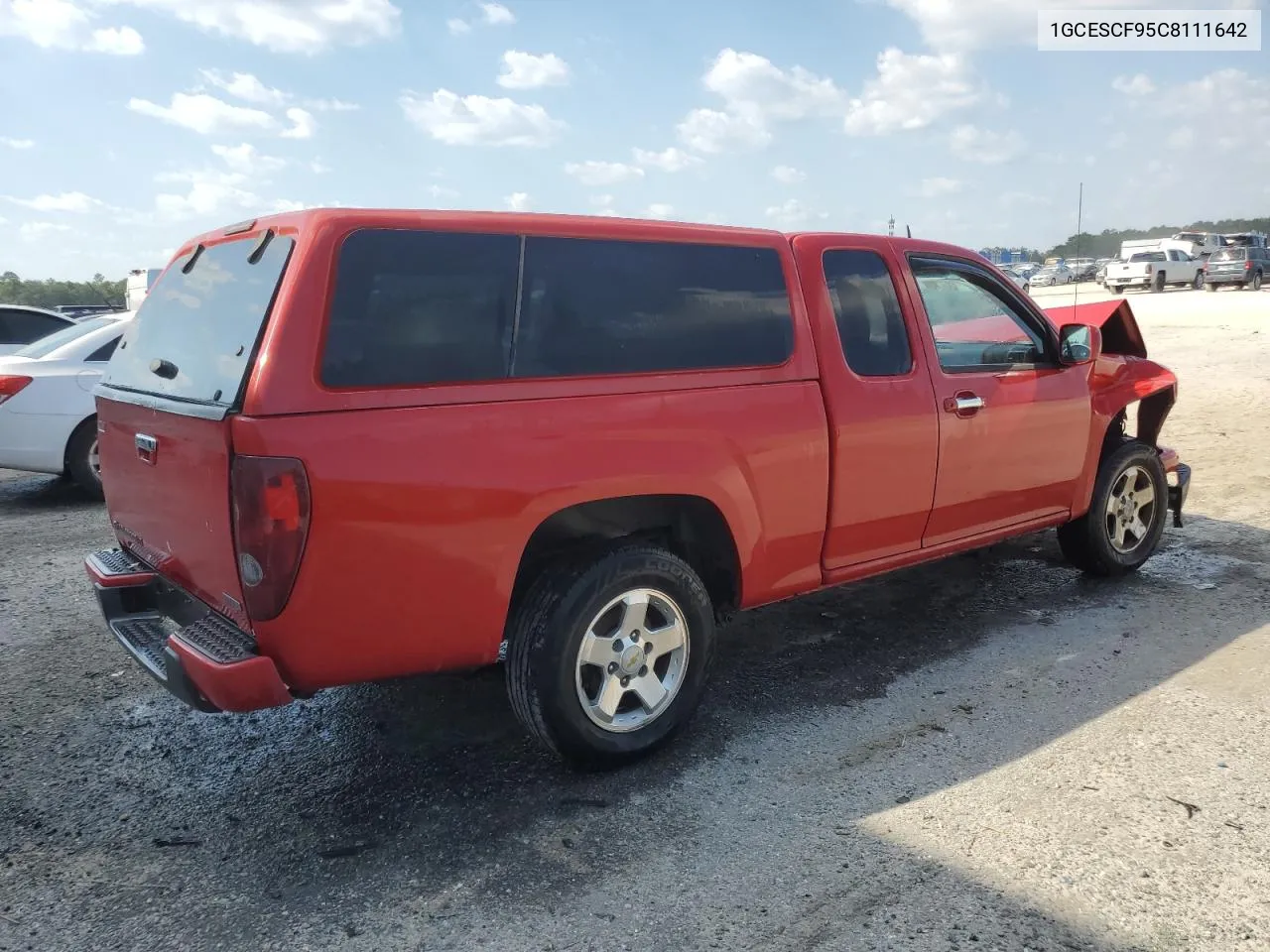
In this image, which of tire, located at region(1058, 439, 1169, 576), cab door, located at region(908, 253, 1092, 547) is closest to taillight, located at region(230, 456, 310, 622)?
cab door, located at region(908, 253, 1092, 547)

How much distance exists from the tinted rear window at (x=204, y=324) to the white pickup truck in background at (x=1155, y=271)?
122 feet

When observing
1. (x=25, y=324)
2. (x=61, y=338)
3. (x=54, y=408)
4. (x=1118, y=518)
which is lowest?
(x=1118, y=518)

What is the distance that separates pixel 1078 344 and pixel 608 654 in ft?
9.85

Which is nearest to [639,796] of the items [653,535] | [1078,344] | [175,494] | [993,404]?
[653,535]

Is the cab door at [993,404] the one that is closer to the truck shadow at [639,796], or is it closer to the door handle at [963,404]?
the door handle at [963,404]

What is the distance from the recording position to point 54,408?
24.8ft

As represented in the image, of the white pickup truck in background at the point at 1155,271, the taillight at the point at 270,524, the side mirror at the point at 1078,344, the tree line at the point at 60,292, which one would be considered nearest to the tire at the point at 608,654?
the taillight at the point at 270,524

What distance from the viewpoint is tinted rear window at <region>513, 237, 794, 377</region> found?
3.13 meters

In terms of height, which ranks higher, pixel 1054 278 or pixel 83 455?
pixel 1054 278

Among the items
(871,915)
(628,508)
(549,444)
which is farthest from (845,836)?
(549,444)

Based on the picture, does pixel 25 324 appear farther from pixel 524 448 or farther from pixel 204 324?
pixel 524 448

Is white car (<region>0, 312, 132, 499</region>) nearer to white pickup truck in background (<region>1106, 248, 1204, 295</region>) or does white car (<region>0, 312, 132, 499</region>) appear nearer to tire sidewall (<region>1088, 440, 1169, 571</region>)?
tire sidewall (<region>1088, 440, 1169, 571</region>)

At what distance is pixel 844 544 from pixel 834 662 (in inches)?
27.1

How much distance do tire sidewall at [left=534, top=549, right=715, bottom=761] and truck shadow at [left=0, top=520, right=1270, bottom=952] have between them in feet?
0.46
